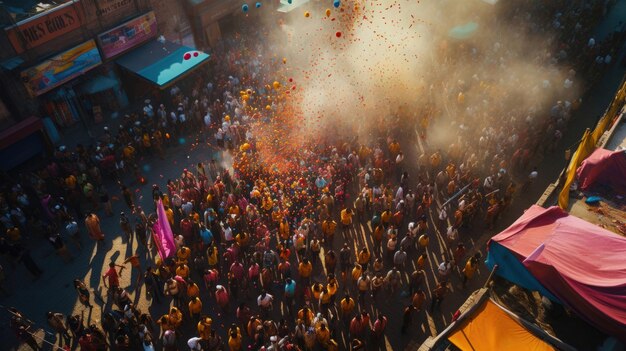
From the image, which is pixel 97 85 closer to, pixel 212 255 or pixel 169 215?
pixel 169 215

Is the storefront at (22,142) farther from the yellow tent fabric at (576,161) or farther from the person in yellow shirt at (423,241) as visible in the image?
the yellow tent fabric at (576,161)

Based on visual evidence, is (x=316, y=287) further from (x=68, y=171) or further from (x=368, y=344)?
(x=68, y=171)

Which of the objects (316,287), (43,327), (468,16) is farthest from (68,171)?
(468,16)

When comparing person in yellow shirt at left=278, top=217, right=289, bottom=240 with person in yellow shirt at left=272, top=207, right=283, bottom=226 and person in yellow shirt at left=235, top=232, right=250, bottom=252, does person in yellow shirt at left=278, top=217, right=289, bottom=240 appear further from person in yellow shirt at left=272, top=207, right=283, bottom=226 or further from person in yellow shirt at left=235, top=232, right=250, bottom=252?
person in yellow shirt at left=235, top=232, right=250, bottom=252

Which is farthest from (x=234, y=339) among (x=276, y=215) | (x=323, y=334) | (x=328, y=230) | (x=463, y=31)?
(x=463, y=31)

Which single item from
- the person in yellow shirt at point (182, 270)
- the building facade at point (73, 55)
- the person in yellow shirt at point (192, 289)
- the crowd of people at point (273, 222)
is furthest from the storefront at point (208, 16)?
the person in yellow shirt at point (192, 289)

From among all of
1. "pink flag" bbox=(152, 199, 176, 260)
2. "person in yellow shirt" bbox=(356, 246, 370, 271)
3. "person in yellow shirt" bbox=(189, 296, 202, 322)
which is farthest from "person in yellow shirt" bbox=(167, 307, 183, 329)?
"person in yellow shirt" bbox=(356, 246, 370, 271)
